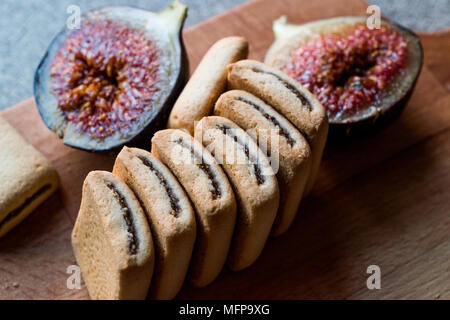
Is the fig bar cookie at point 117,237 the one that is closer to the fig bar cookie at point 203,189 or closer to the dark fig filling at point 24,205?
the fig bar cookie at point 203,189

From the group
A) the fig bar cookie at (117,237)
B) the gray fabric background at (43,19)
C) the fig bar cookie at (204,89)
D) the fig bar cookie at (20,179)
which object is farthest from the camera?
the gray fabric background at (43,19)

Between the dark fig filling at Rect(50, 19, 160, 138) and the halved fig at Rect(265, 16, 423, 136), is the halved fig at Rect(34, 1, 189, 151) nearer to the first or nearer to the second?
the dark fig filling at Rect(50, 19, 160, 138)

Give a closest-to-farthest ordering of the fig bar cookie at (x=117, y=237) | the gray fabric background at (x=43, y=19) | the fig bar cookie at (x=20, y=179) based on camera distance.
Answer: the fig bar cookie at (x=117, y=237) < the fig bar cookie at (x=20, y=179) < the gray fabric background at (x=43, y=19)

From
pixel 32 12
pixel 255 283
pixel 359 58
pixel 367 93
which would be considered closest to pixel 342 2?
pixel 359 58

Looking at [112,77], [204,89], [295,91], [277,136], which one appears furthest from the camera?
[112,77]

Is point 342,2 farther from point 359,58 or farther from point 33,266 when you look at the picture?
point 33,266

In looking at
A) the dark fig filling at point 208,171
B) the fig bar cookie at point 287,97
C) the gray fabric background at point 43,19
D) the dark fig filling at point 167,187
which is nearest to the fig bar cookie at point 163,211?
the dark fig filling at point 167,187

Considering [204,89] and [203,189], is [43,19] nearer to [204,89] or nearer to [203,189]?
[204,89]

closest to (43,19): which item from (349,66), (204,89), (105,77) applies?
(105,77)
